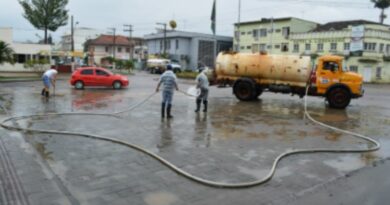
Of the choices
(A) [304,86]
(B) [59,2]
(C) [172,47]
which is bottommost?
(A) [304,86]

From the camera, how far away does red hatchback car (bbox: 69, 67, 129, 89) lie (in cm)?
2488

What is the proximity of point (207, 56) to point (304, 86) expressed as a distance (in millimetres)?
53553

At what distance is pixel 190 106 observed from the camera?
16234 millimetres

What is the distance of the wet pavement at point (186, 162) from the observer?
5766 millimetres

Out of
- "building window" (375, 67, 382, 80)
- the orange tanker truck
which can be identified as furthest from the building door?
the orange tanker truck

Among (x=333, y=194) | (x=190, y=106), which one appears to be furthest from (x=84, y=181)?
(x=190, y=106)

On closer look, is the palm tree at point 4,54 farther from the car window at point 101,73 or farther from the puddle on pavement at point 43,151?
the puddle on pavement at point 43,151

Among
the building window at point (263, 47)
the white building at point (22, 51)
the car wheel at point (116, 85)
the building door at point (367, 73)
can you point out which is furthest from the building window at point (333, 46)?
the white building at point (22, 51)

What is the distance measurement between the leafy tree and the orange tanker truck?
41723 millimetres

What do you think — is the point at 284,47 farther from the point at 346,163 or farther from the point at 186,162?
the point at 186,162

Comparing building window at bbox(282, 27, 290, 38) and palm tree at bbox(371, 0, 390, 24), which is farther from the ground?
palm tree at bbox(371, 0, 390, 24)

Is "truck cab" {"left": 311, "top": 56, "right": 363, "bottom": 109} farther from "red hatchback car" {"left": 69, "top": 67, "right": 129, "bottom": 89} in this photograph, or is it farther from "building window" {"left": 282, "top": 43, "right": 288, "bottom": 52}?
"building window" {"left": 282, "top": 43, "right": 288, "bottom": 52}

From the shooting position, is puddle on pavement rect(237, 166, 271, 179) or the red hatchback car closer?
puddle on pavement rect(237, 166, 271, 179)

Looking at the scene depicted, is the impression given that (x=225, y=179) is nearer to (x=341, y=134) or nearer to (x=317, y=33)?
(x=341, y=134)
